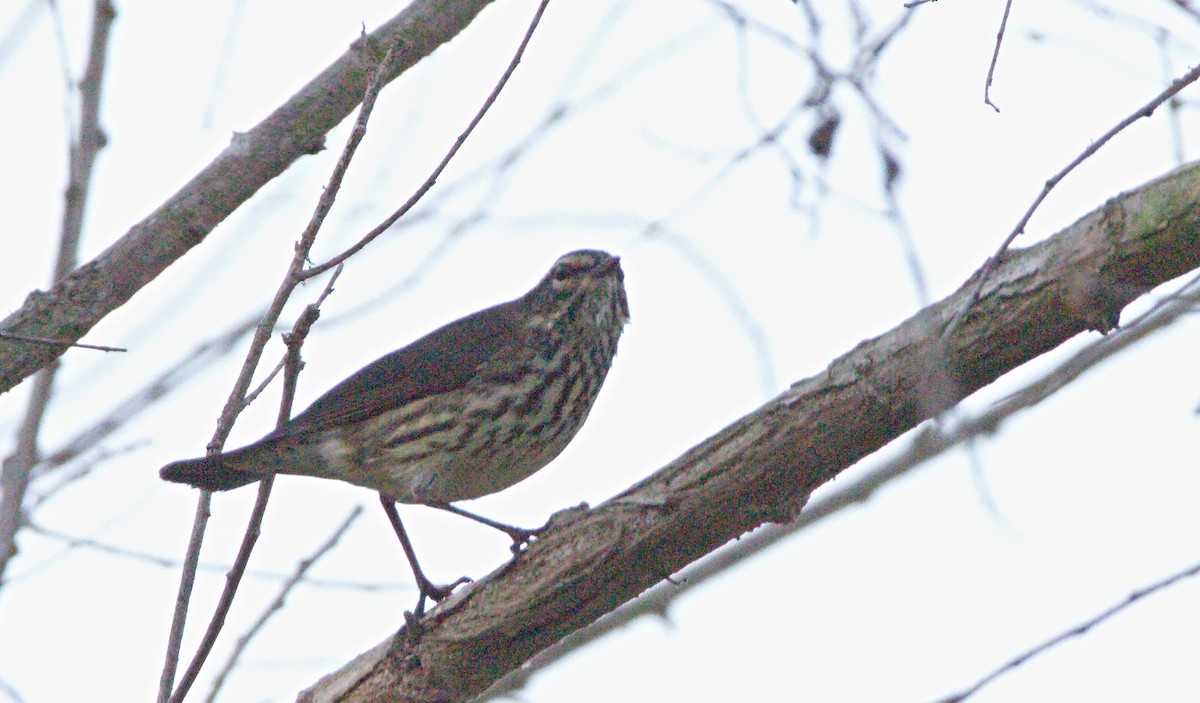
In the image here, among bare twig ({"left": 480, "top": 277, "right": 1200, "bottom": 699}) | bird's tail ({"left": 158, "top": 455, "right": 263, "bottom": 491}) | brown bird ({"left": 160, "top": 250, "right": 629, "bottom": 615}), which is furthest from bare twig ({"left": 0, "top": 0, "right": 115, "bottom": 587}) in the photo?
bare twig ({"left": 480, "top": 277, "right": 1200, "bottom": 699})

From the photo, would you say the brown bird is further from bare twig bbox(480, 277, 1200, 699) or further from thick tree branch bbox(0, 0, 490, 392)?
thick tree branch bbox(0, 0, 490, 392)

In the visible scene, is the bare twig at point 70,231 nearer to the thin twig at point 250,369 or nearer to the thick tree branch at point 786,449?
the thin twig at point 250,369

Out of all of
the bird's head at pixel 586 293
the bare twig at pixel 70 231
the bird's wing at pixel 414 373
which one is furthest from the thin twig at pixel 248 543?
the bird's head at pixel 586 293

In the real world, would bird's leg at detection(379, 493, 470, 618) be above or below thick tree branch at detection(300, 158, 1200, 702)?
above

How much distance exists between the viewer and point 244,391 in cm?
397

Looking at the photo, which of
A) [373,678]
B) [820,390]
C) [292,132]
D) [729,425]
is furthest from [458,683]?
[292,132]

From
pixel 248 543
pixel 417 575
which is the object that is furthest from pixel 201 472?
pixel 248 543

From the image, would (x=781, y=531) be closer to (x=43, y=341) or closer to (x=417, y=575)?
(x=417, y=575)

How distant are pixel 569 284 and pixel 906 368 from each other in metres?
3.15

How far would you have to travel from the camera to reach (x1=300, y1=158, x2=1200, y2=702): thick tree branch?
3.54 meters

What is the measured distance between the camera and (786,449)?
4.06m

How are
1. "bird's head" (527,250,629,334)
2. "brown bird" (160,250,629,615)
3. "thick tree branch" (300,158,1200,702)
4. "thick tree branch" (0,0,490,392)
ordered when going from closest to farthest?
"thick tree branch" (300,158,1200,702), "thick tree branch" (0,0,490,392), "brown bird" (160,250,629,615), "bird's head" (527,250,629,334)

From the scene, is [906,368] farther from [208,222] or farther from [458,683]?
[208,222]

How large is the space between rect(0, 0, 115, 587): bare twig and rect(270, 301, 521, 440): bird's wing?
1.26 m
